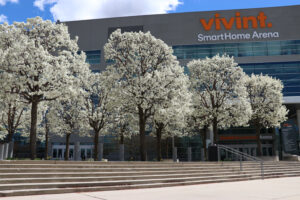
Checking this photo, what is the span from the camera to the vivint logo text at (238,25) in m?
52.3

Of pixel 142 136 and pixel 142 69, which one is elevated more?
pixel 142 69

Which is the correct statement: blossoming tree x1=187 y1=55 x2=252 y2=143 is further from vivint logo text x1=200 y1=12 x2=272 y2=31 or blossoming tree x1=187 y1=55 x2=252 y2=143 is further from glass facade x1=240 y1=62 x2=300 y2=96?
vivint logo text x1=200 y1=12 x2=272 y2=31

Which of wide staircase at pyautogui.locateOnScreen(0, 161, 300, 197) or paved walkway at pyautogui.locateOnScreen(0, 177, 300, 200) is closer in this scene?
paved walkway at pyautogui.locateOnScreen(0, 177, 300, 200)

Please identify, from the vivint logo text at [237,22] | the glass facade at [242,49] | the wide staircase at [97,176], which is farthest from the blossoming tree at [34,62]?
the vivint logo text at [237,22]

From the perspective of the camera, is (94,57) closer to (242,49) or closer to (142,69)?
(242,49)

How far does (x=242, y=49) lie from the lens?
5178 cm

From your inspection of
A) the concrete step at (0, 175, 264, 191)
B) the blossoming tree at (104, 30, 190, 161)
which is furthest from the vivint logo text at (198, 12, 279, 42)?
the concrete step at (0, 175, 264, 191)

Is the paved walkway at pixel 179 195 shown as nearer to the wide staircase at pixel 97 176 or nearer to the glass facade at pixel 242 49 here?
the wide staircase at pixel 97 176

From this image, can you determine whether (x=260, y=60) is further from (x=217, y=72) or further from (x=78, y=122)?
(x=78, y=122)

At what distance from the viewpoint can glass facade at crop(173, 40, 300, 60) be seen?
51.0m

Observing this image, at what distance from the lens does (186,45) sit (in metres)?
52.9

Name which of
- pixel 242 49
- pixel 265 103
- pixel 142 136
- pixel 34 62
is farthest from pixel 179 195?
pixel 242 49

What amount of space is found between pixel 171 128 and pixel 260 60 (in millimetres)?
28356

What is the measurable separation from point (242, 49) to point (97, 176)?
4662cm
